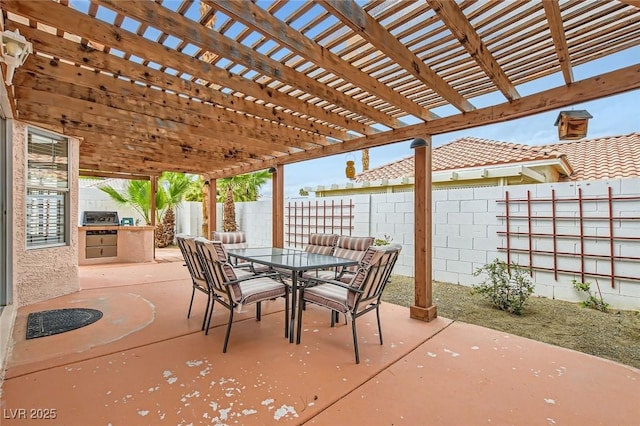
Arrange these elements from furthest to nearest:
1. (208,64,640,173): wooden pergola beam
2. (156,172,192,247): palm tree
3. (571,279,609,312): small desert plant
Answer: (156,172,192,247): palm tree, (571,279,609,312): small desert plant, (208,64,640,173): wooden pergola beam

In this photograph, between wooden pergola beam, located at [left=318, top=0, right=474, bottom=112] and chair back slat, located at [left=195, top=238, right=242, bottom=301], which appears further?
chair back slat, located at [left=195, top=238, right=242, bottom=301]

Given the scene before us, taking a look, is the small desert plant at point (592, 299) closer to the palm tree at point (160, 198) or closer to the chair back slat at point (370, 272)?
the chair back slat at point (370, 272)

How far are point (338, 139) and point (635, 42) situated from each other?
3.01 m

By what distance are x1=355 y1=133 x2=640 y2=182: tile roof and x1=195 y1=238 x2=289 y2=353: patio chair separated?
17.2ft

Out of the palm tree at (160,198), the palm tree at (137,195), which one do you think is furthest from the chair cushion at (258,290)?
the palm tree at (137,195)

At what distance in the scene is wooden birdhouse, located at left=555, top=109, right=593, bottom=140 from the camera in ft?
9.02

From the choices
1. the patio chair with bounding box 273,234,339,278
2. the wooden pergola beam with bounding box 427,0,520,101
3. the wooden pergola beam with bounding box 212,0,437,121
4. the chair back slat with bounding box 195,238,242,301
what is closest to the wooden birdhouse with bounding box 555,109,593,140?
the wooden pergola beam with bounding box 427,0,520,101

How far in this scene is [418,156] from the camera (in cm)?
373

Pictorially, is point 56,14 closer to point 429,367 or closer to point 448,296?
point 429,367

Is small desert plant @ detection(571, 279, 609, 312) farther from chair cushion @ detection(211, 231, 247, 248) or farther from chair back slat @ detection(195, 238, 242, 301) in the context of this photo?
chair cushion @ detection(211, 231, 247, 248)

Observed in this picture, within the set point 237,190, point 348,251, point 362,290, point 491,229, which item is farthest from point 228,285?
point 237,190

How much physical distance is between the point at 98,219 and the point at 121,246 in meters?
0.80

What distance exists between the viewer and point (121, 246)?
750 centimetres

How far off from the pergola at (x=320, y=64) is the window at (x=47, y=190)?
0.91ft
